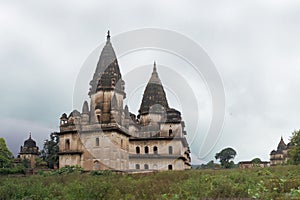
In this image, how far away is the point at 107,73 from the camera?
143ft

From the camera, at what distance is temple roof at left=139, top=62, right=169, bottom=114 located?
49.9 meters

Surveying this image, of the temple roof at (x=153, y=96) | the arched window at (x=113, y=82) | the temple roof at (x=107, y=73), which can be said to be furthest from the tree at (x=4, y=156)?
the arched window at (x=113, y=82)

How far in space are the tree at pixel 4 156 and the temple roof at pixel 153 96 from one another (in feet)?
57.2

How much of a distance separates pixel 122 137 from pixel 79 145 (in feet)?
14.1

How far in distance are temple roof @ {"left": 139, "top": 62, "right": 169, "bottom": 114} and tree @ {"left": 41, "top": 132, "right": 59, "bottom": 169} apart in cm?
1327

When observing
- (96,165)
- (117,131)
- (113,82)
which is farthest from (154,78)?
(96,165)

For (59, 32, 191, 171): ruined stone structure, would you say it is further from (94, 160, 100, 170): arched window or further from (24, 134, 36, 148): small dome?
(24, 134, 36, 148): small dome

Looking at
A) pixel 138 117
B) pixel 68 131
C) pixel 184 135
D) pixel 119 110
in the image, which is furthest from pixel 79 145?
pixel 184 135

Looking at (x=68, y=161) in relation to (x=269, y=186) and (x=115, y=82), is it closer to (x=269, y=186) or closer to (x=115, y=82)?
(x=115, y=82)

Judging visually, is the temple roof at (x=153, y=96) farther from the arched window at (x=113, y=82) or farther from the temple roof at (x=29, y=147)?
the temple roof at (x=29, y=147)

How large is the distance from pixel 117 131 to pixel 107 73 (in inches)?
272

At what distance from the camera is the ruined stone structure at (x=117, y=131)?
39.7 meters

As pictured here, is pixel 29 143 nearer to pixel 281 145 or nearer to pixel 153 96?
pixel 153 96

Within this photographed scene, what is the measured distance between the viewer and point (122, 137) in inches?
1633
